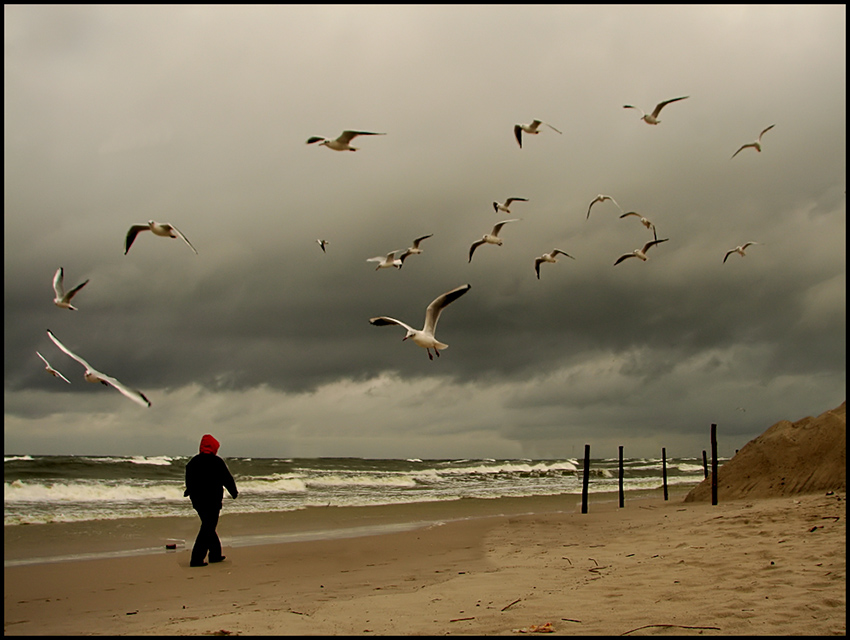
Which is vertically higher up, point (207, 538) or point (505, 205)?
point (505, 205)

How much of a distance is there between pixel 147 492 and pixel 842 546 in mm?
21263

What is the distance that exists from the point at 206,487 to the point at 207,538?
2.71 feet

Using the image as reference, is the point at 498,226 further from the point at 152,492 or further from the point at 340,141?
the point at 152,492

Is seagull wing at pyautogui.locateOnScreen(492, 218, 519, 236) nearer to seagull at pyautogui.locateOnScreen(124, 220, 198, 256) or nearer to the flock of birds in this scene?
the flock of birds

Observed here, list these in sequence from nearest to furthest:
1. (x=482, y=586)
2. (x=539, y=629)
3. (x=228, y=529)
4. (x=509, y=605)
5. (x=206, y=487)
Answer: (x=539, y=629)
(x=509, y=605)
(x=482, y=586)
(x=206, y=487)
(x=228, y=529)

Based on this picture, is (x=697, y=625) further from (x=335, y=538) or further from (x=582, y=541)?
(x=335, y=538)

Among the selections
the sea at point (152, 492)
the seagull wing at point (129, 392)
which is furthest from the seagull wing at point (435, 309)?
the sea at point (152, 492)

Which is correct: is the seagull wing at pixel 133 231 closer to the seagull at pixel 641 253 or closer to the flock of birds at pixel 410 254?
the flock of birds at pixel 410 254

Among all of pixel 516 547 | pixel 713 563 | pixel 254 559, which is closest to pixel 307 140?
pixel 254 559

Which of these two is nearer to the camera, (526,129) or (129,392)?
Answer: (129,392)

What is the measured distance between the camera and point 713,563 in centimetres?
866

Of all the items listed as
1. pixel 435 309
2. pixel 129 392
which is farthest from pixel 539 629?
pixel 435 309

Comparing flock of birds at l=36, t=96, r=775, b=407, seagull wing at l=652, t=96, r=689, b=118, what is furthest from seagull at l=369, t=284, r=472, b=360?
seagull wing at l=652, t=96, r=689, b=118

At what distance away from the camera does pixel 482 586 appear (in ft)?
27.1
